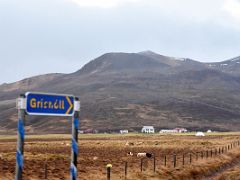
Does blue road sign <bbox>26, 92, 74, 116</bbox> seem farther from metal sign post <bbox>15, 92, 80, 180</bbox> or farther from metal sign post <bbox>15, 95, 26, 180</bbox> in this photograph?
metal sign post <bbox>15, 95, 26, 180</bbox>

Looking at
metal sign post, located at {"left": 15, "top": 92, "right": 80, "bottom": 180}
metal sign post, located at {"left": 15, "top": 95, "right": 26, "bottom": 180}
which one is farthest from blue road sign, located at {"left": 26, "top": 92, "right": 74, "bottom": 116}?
metal sign post, located at {"left": 15, "top": 95, "right": 26, "bottom": 180}

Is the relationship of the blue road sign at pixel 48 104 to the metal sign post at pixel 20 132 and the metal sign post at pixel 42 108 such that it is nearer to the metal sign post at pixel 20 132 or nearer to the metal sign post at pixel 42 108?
the metal sign post at pixel 42 108

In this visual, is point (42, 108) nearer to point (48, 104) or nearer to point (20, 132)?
point (48, 104)

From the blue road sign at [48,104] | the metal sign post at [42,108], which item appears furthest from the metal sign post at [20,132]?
the blue road sign at [48,104]

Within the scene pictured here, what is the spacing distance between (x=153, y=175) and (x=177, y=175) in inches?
98.5

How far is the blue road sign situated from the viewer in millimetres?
13800

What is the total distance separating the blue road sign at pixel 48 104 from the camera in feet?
45.3

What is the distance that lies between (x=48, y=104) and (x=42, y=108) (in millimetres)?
228

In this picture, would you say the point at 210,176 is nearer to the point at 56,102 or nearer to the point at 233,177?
the point at 233,177

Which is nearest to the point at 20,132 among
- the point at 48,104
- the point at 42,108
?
the point at 42,108

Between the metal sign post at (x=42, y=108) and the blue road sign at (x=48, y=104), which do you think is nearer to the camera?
the metal sign post at (x=42, y=108)

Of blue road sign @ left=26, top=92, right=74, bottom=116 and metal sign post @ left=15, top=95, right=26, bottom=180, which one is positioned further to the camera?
blue road sign @ left=26, top=92, right=74, bottom=116

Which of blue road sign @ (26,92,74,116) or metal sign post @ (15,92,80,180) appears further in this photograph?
blue road sign @ (26,92,74,116)

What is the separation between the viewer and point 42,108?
553 inches
